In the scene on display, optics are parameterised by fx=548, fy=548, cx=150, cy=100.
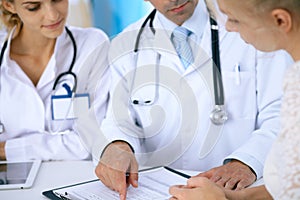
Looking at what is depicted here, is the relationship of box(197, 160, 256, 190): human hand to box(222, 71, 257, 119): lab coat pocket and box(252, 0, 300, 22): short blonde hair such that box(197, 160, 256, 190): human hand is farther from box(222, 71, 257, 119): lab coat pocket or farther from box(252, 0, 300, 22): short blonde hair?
box(252, 0, 300, 22): short blonde hair

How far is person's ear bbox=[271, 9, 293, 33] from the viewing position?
0.82m

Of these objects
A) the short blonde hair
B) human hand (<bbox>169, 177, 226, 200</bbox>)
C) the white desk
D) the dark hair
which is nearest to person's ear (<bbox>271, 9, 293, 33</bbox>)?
the short blonde hair

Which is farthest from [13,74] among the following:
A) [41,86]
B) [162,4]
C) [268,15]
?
[268,15]

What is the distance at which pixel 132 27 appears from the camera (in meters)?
1.24

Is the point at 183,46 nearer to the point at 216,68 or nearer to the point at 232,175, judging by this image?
the point at 216,68

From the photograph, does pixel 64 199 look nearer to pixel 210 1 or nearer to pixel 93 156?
pixel 93 156

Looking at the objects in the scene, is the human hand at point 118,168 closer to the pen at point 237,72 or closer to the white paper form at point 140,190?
the white paper form at point 140,190

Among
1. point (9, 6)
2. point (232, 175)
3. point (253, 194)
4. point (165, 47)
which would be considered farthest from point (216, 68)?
point (9, 6)

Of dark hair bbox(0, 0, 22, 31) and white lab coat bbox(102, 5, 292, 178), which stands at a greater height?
dark hair bbox(0, 0, 22, 31)

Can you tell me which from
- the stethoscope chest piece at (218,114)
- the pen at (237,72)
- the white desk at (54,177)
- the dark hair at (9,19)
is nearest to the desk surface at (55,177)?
the white desk at (54,177)

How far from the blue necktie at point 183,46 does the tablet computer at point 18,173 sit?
47 centimetres

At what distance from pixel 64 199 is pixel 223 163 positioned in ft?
1.29

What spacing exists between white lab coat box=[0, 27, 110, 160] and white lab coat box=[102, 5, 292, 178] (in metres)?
0.14

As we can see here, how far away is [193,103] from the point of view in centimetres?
135
